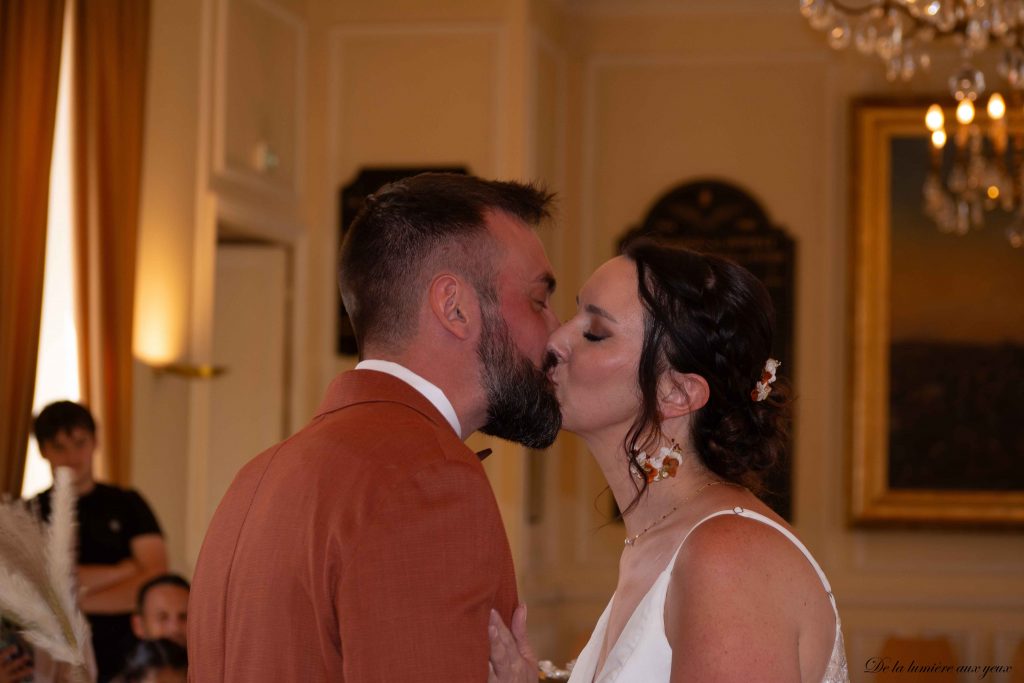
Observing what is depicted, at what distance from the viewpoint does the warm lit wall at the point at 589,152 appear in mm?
7242

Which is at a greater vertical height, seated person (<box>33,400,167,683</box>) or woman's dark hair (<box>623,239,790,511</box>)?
woman's dark hair (<box>623,239,790,511</box>)

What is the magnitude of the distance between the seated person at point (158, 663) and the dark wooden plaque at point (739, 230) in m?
4.39

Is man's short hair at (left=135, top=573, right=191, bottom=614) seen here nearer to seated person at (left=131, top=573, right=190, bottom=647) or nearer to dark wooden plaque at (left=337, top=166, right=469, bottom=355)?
seated person at (left=131, top=573, right=190, bottom=647)

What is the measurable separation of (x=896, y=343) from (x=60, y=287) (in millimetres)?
4460

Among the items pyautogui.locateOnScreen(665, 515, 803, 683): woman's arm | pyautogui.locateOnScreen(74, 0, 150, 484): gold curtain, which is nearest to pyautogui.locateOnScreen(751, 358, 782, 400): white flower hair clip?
pyautogui.locateOnScreen(665, 515, 803, 683): woman's arm

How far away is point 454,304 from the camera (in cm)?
201

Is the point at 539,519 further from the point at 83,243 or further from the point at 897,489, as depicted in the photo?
the point at 83,243

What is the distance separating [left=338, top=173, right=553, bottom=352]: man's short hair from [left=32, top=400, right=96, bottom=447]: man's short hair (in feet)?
9.78

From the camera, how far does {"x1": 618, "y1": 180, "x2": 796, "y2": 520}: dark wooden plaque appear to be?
771 centimetres

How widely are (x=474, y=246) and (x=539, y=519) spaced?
551 cm

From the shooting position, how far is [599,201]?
7938 millimetres

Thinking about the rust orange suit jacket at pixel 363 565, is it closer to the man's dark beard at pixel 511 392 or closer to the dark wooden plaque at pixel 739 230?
the man's dark beard at pixel 511 392

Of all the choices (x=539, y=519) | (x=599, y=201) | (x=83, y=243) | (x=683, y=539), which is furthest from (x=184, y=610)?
(x=599, y=201)

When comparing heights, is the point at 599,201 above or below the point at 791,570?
above
